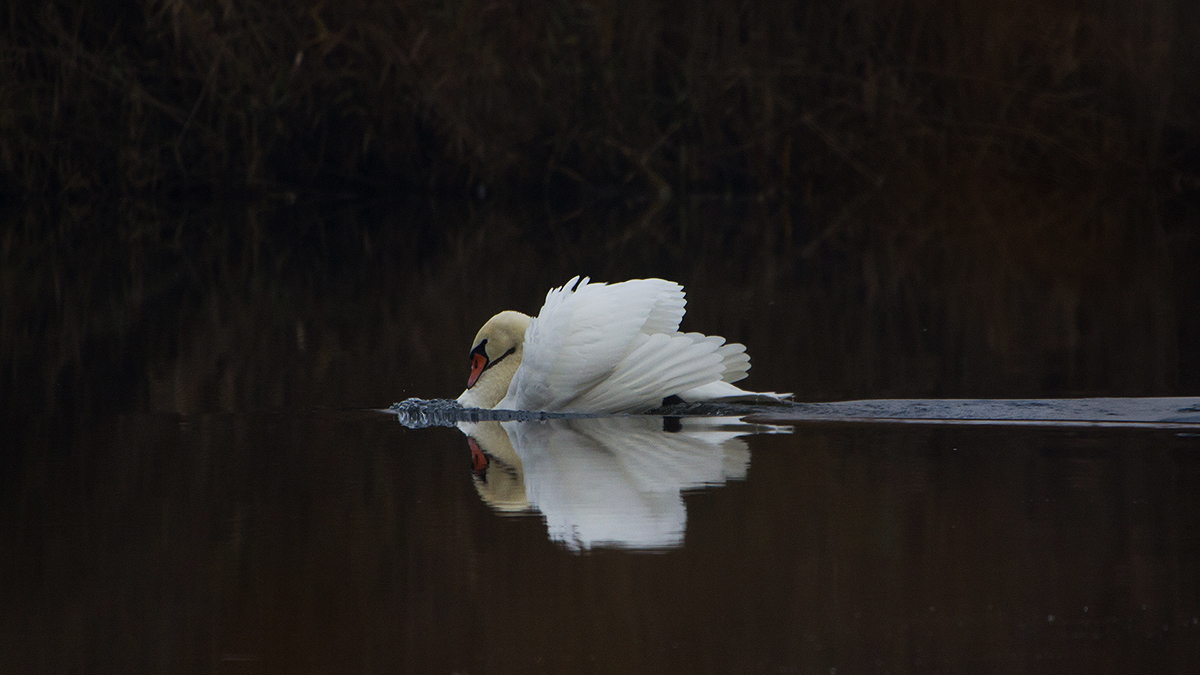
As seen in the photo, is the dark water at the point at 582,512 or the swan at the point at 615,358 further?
the swan at the point at 615,358

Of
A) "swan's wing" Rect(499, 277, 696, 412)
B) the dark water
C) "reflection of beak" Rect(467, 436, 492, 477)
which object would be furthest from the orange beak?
"reflection of beak" Rect(467, 436, 492, 477)

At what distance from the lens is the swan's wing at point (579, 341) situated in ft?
20.7

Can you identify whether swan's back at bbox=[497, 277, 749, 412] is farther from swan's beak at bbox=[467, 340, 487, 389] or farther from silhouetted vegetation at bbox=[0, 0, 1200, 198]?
silhouetted vegetation at bbox=[0, 0, 1200, 198]

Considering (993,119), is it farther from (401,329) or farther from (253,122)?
(401,329)

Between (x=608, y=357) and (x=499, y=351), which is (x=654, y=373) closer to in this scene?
(x=608, y=357)

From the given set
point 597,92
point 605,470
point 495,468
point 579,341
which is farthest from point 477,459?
point 597,92

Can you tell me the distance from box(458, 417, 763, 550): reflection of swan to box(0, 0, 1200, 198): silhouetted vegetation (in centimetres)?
1209

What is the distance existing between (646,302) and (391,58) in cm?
1212

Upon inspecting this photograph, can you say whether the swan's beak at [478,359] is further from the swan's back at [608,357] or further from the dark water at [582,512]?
the swan's back at [608,357]


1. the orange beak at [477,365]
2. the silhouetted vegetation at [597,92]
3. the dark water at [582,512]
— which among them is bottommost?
the dark water at [582,512]

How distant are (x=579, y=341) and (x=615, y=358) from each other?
143 mm

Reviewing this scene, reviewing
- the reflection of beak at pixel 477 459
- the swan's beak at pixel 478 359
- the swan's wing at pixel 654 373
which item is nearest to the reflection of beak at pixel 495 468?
the reflection of beak at pixel 477 459

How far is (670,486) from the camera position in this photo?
5.04 metres

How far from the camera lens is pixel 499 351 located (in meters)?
7.09
